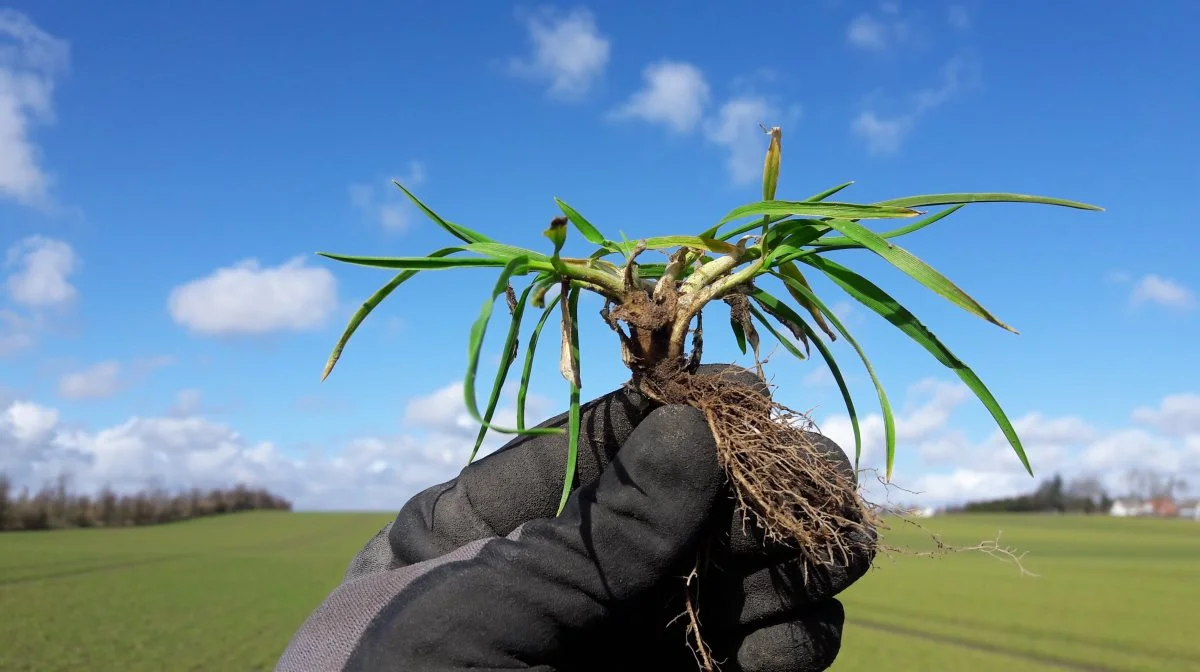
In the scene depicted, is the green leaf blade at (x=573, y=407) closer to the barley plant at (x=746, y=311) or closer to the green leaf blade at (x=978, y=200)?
the barley plant at (x=746, y=311)

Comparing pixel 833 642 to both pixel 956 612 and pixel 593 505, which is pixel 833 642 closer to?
pixel 593 505

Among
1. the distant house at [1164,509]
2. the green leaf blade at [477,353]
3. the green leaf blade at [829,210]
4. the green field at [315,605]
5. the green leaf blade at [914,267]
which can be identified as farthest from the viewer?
the distant house at [1164,509]

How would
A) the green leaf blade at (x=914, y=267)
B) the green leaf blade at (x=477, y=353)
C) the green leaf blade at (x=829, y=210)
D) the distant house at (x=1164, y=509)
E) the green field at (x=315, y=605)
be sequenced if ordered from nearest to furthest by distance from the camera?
the green leaf blade at (x=477, y=353) < the green leaf blade at (x=914, y=267) < the green leaf blade at (x=829, y=210) < the green field at (x=315, y=605) < the distant house at (x=1164, y=509)

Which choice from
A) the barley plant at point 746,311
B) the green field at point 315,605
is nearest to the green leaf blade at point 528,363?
the barley plant at point 746,311

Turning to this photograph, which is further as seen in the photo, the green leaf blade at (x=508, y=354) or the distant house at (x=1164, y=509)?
the distant house at (x=1164, y=509)

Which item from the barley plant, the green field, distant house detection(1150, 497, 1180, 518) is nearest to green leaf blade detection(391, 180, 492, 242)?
the barley plant

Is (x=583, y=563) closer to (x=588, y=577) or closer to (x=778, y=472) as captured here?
(x=588, y=577)

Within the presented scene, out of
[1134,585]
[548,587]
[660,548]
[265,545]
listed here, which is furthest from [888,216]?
[265,545]

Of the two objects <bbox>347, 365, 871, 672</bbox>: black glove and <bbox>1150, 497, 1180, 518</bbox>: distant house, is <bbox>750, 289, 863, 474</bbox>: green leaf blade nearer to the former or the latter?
<bbox>347, 365, 871, 672</bbox>: black glove

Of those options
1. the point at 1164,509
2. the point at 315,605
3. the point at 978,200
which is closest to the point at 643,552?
the point at 978,200
